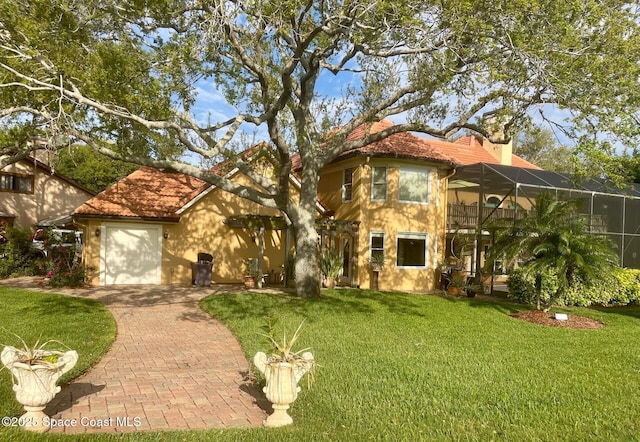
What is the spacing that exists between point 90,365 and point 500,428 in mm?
5822

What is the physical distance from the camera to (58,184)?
24719mm

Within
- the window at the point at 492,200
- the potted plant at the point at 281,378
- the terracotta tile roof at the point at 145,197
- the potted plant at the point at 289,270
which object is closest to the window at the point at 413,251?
the potted plant at the point at 289,270

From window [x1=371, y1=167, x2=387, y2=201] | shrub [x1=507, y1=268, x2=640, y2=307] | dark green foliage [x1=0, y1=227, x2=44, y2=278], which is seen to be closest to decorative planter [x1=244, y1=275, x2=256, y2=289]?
window [x1=371, y1=167, x2=387, y2=201]

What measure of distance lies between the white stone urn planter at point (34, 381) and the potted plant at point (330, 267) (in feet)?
43.8

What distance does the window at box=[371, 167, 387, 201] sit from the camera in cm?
1878

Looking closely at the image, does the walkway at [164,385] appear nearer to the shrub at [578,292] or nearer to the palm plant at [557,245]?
the palm plant at [557,245]

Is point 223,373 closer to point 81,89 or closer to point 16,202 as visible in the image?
point 81,89

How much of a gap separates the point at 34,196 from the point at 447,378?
2396cm

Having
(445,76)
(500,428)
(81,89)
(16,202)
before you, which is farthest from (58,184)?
(500,428)

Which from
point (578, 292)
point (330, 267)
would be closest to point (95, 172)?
point (330, 267)

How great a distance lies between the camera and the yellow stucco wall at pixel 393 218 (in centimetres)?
1855

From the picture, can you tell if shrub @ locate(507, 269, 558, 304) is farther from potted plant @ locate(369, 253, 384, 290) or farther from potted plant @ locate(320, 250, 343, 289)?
potted plant @ locate(320, 250, 343, 289)

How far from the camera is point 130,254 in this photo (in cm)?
1784

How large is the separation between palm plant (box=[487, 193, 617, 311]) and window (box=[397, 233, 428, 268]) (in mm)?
5766
